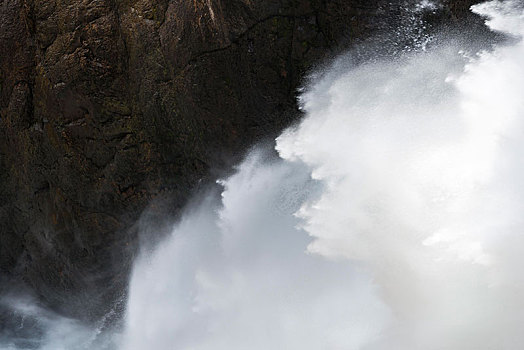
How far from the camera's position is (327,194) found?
6.79m

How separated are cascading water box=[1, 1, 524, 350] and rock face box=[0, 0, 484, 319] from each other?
414 millimetres

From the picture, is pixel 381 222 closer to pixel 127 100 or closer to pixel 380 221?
pixel 380 221

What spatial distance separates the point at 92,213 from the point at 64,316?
224cm

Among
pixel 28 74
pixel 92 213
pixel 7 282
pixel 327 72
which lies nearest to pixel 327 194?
pixel 327 72

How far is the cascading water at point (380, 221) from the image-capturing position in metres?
5.76

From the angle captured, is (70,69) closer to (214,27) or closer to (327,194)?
(214,27)

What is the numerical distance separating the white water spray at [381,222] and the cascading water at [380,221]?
0.01 meters

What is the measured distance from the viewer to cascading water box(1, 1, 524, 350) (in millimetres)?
5758

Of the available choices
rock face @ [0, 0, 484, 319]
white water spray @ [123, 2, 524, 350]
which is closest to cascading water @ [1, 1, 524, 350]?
white water spray @ [123, 2, 524, 350]

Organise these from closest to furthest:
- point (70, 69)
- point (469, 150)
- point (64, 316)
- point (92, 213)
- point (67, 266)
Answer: point (469, 150), point (70, 69), point (92, 213), point (67, 266), point (64, 316)

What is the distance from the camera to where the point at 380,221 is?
252 inches

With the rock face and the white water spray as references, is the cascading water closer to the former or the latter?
the white water spray

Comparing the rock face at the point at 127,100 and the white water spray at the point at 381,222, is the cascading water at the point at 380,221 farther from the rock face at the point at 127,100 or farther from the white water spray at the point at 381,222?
the rock face at the point at 127,100

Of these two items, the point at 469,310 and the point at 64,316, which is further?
the point at 64,316
